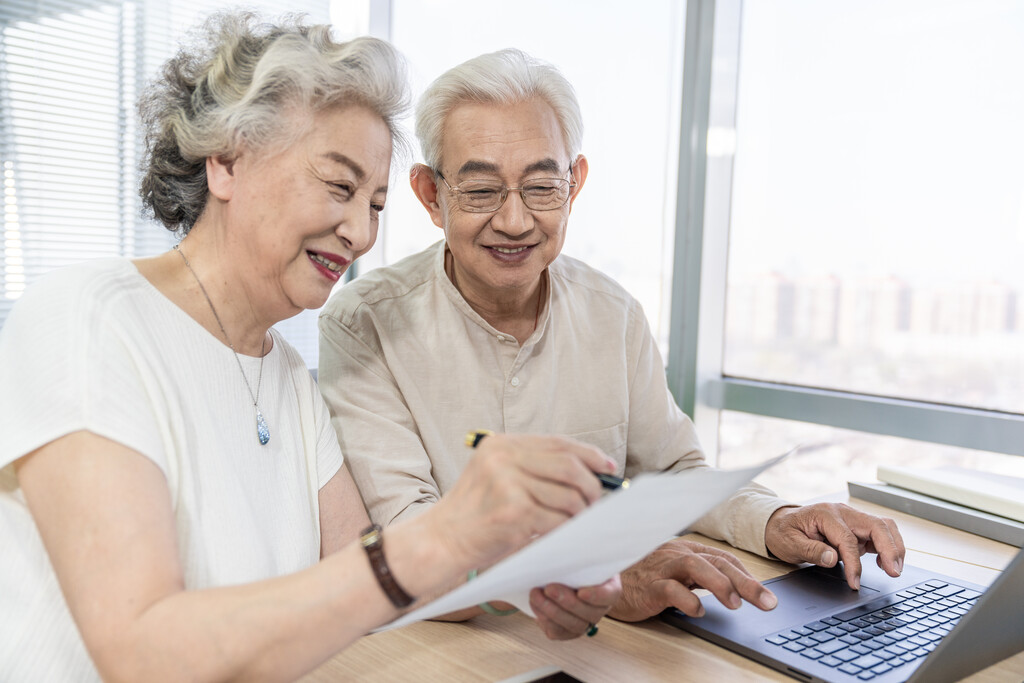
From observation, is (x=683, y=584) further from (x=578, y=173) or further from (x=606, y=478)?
(x=578, y=173)

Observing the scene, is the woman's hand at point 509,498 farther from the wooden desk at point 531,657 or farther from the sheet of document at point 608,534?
the wooden desk at point 531,657

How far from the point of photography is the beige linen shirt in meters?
1.46

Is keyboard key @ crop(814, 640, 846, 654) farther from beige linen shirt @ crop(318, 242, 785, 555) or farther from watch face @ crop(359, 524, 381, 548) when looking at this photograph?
watch face @ crop(359, 524, 381, 548)

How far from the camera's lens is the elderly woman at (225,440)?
75cm

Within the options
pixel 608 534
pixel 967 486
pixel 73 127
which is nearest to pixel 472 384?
pixel 608 534

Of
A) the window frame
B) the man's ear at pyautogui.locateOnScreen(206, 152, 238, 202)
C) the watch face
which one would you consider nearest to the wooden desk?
the watch face

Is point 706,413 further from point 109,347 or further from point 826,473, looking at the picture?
point 109,347

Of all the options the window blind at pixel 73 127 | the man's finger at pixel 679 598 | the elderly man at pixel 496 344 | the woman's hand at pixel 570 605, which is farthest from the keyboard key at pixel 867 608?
the window blind at pixel 73 127

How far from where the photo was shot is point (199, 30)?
3.89ft

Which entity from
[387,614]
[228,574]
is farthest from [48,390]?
[387,614]

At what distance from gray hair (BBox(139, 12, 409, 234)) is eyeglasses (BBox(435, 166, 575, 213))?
33 centimetres

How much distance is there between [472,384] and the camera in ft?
5.43

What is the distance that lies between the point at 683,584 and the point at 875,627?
257mm

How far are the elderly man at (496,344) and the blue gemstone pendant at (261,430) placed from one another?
0.28 metres
